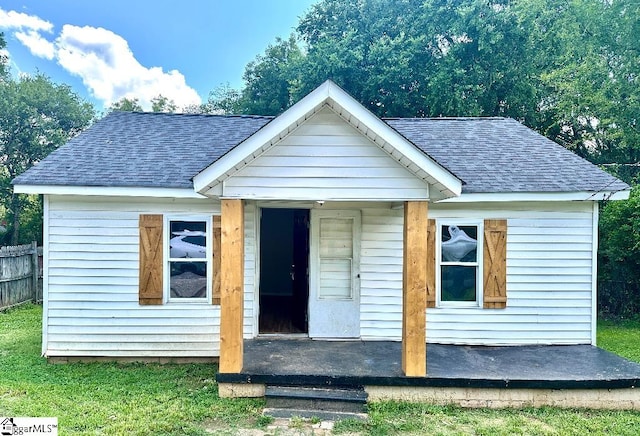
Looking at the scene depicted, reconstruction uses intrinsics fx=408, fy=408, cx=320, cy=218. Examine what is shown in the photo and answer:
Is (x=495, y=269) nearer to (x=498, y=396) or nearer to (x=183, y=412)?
(x=498, y=396)

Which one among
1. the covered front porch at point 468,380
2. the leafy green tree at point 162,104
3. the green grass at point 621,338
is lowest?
the green grass at point 621,338

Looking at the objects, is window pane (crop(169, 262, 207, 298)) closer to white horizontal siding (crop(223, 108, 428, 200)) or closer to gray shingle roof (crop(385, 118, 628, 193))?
white horizontal siding (crop(223, 108, 428, 200))

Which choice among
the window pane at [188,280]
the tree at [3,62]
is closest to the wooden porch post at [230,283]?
the window pane at [188,280]

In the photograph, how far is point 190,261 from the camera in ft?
20.2

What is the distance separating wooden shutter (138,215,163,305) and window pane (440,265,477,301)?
430 cm

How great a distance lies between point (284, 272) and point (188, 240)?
20.4 ft

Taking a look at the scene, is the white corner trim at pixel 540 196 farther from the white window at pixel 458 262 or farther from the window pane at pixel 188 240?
the window pane at pixel 188 240

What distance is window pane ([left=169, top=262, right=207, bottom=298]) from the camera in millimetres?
6184

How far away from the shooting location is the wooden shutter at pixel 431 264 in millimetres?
6250

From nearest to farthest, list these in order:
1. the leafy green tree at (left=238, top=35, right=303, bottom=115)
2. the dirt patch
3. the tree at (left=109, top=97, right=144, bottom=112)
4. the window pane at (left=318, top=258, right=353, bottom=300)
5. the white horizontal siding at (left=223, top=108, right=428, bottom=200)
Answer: the dirt patch, the white horizontal siding at (left=223, top=108, right=428, bottom=200), the window pane at (left=318, top=258, right=353, bottom=300), the leafy green tree at (left=238, top=35, right=303, bottom=115), the tree at (left=109, top=97, right=144, bottom=112)

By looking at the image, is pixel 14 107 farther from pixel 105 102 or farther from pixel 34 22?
pixel 105 102

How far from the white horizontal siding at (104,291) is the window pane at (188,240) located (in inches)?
9.1

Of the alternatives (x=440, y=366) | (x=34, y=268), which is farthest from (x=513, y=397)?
(x=34, y=268)

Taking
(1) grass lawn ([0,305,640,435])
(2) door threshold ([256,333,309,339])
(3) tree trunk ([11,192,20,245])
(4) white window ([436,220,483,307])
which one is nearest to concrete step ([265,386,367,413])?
(1) grass lawn ([0,305,640,435])
